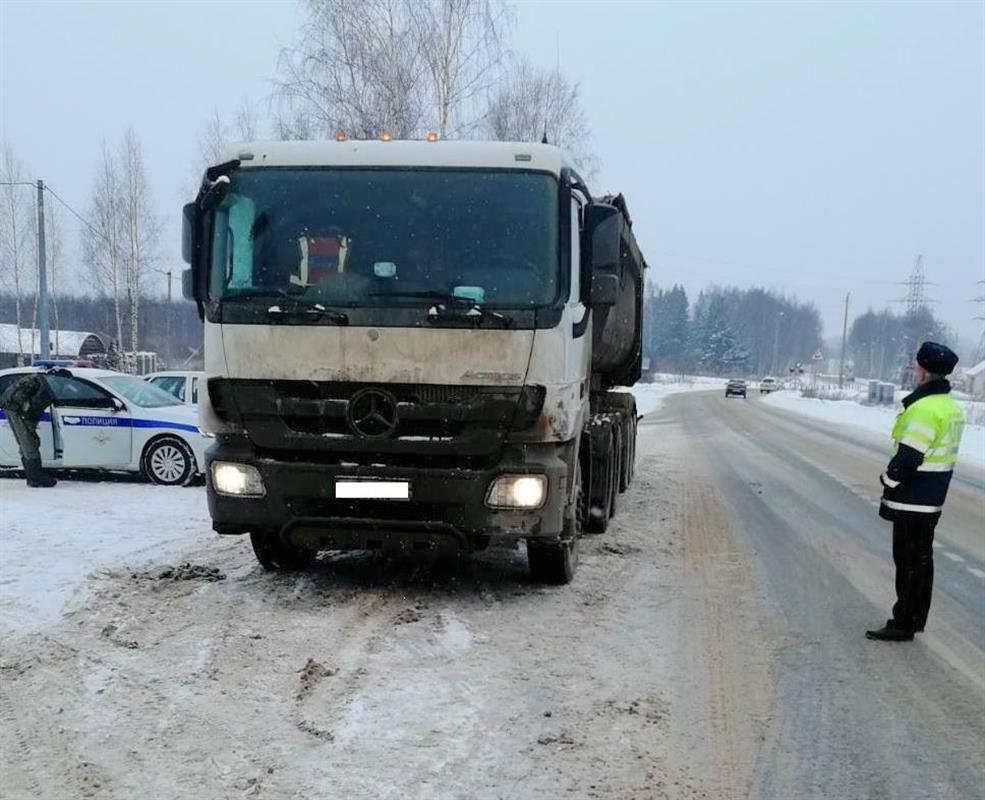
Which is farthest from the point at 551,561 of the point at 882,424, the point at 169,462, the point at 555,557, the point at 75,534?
the point at 882,424

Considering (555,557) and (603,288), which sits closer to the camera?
(603,288)

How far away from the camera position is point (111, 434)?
11.1 metres

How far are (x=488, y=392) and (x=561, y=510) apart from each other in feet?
3.06

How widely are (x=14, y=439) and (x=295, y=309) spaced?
7772 millimetres

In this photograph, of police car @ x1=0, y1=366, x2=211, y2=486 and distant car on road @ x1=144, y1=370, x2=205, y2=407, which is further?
distant car on road @ x1=144, y1=370, x2=205, y2=407

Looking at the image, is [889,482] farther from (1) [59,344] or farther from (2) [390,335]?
(1) [59,344]

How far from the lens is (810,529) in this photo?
30.9 ft

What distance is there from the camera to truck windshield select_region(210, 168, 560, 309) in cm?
545

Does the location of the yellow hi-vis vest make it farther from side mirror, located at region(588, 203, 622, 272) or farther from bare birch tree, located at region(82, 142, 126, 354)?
bare birch tree, located at region(82, 142, 126, 354)

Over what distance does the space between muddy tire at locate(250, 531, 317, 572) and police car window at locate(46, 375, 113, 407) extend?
5.61m

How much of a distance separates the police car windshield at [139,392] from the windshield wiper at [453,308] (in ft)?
23.5

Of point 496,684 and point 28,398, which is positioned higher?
point 28,398

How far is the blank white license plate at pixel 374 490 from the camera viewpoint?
17.9 ft

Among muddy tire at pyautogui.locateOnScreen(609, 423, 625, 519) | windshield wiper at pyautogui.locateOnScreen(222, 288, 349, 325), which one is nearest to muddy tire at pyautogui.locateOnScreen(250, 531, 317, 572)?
windshield wiper at pyautogui.locateOnScreen(222, 288, 349, 325)
